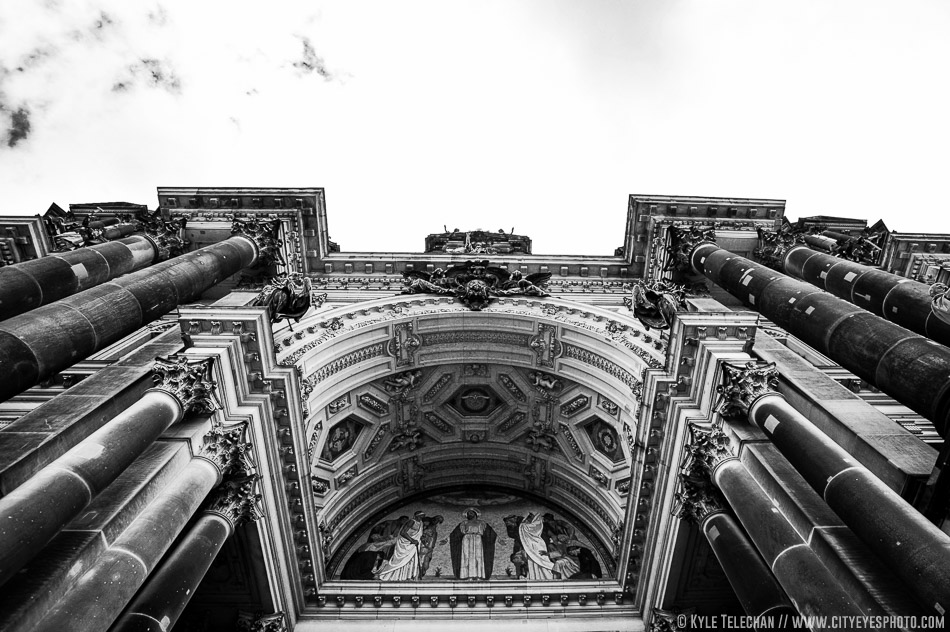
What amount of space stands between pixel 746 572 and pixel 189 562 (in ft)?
27.1

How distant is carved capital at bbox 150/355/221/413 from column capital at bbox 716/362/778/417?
346 inches

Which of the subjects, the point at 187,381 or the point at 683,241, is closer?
the point at 187,381

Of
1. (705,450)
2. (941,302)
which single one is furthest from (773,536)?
(941,302)

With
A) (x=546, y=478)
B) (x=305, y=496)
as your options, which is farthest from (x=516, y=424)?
(x=305, y=496)

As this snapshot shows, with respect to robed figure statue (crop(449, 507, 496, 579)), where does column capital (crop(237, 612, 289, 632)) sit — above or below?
above

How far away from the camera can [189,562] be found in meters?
8.02

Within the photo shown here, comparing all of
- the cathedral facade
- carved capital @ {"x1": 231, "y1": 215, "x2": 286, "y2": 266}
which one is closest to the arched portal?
the cathedral facade

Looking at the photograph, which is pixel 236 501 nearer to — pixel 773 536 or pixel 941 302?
pixel 773 536

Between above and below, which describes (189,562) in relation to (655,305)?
below

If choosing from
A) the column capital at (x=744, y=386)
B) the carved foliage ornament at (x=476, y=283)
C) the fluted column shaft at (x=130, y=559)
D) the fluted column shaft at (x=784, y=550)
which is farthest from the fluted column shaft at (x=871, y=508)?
the carved foliage ornament at (x=476, y=283)

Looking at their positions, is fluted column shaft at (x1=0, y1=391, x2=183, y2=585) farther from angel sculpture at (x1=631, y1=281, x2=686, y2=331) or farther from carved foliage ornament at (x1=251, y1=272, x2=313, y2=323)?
angel sculpture at (x1=631, y1=281, x2=686, y2=331)

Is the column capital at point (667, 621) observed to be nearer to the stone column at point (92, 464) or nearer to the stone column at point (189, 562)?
the stone column at point (189, 562)

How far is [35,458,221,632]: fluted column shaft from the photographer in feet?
19.5

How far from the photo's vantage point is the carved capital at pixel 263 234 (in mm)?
15570
